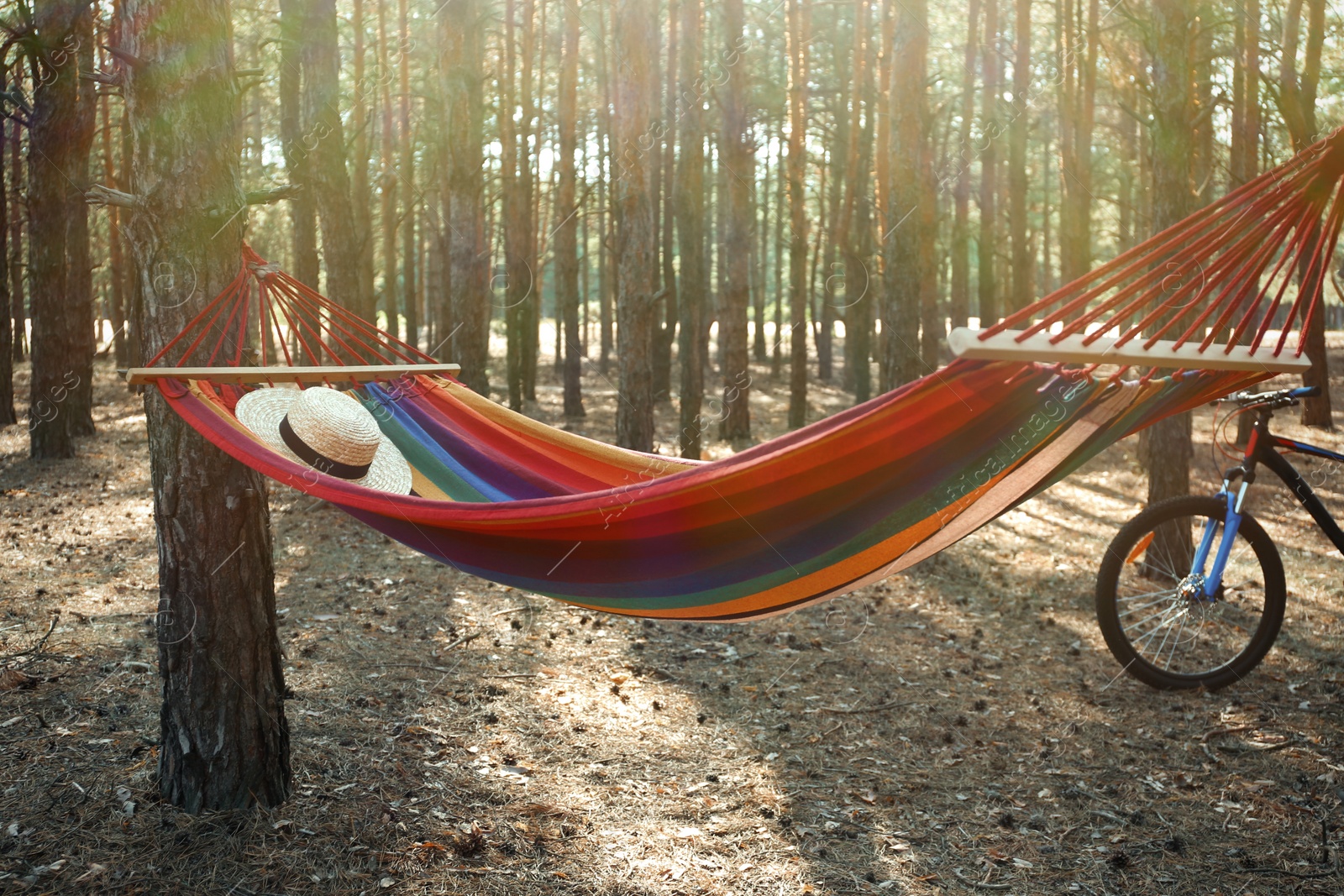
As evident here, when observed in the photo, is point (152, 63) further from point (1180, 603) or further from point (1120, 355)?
point (1180, 603)

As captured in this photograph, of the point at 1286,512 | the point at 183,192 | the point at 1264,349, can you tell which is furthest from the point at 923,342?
the point at 183,192

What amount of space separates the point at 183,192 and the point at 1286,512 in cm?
647

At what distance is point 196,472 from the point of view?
231 centimetres

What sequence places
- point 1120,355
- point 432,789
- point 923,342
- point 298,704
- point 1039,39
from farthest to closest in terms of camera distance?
point 1039,39 → point 923,342 → point 298,704 → point 432,789 → point 1120,355

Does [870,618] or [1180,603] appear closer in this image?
[1180,603]

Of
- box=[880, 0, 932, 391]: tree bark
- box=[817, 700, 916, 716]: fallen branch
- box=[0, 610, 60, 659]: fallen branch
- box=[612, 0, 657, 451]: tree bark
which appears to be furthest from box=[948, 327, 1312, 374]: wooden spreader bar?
box=[612, 0, 657, 451]: tree bark

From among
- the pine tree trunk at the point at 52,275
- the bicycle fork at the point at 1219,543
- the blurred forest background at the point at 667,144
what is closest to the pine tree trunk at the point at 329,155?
the blurred forest background at the point at 667,144

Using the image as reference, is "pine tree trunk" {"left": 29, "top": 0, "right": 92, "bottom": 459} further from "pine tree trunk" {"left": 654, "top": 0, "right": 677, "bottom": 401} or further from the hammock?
the hammock

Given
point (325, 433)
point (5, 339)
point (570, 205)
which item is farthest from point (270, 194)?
point (570, 205)

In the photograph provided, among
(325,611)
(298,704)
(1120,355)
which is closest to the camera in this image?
(1120,355)

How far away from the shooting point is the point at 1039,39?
12.8 meters

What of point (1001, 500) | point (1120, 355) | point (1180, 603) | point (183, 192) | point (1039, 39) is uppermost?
point (1039, 39)

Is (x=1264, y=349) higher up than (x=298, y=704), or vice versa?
(x=1264, y=349)

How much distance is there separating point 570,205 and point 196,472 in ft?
27.4
